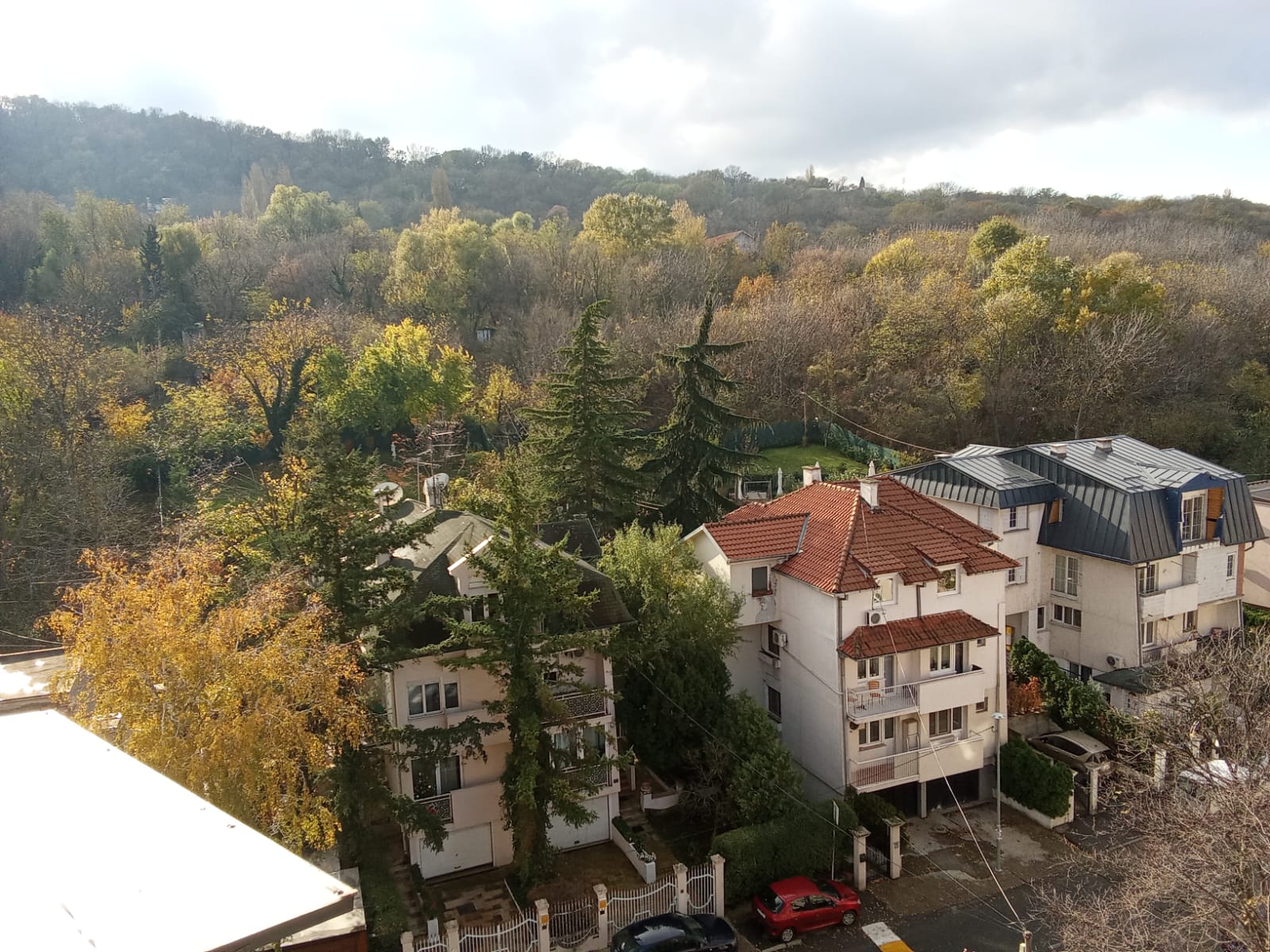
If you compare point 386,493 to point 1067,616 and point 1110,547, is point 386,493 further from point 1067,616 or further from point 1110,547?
point 1067,616

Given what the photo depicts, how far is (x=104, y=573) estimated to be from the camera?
16391 mm

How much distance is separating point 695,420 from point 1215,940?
22789 mm

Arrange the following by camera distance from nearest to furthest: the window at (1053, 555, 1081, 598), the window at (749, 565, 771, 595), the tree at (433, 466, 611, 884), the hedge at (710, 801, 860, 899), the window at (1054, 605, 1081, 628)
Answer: the tree at (433, 466, 611, 884) → the hedge at (710, 801, 860, 899) → the window at (749, 565, 771, 595) → the window at (1053, 555, 1081, 598) → the window at (1054, 605, 1081, 628)

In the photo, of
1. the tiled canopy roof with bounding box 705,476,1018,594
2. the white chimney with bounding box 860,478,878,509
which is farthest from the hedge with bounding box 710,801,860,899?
the white chimney with bounding box 860,478,878,509

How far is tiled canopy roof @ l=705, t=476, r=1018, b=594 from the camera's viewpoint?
23031 mm

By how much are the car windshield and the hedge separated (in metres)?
0.33

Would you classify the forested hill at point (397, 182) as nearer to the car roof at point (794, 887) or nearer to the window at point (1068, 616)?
the window at point (1068, 616)

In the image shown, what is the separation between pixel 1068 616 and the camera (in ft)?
99.1

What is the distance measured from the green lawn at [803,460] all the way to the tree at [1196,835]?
69.0ft

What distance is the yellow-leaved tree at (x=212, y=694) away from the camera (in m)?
14.3

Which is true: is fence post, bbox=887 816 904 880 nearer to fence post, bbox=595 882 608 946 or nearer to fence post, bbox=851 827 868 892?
fence post, bbox=851 827 868 892

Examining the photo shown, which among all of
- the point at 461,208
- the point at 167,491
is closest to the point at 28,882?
the point at 167,491

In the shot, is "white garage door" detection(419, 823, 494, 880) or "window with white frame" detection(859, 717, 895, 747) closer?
"white garage door" detection(419, 823, 494, 880)

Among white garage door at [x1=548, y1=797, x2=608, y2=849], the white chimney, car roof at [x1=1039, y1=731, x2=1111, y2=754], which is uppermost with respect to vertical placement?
the white chimney
